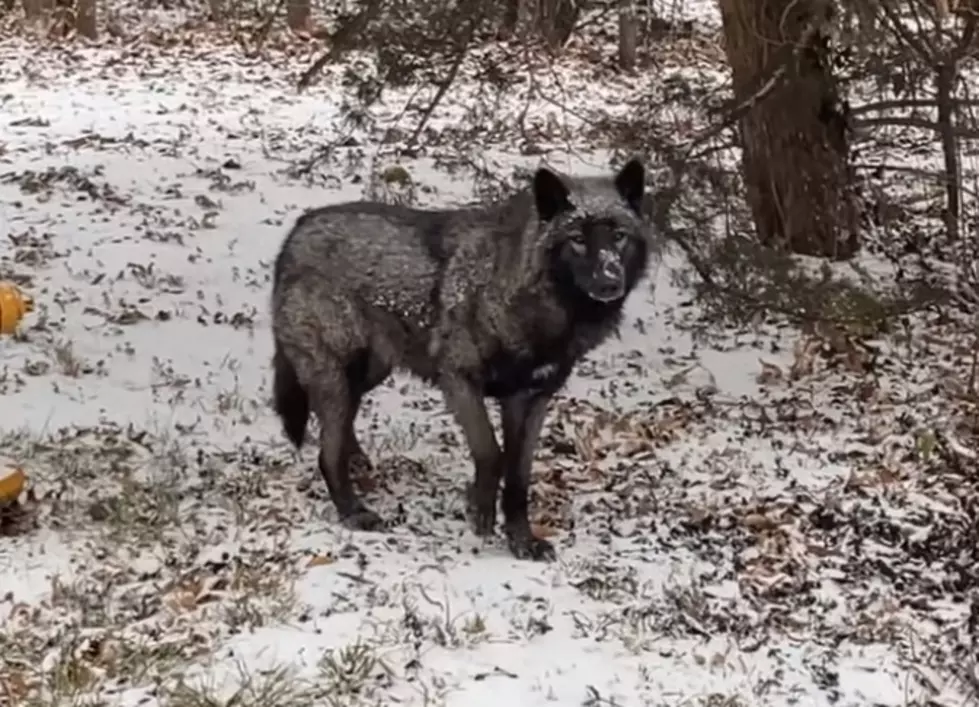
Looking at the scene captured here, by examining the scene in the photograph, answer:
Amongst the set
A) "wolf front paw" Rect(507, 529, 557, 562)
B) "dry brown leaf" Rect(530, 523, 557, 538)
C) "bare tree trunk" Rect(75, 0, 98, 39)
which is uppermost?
"bare tree trunk" Rect(75, 0, 98, 39)

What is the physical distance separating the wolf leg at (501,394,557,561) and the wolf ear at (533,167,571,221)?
835 millimetres

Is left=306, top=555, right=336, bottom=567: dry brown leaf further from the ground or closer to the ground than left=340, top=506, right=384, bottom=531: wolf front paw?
further from the ground

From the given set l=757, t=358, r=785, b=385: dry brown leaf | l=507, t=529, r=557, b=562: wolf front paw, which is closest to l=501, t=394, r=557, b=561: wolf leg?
l=507, t=529, r=557, b=562: wolf front paw

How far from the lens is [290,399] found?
21.7 ft

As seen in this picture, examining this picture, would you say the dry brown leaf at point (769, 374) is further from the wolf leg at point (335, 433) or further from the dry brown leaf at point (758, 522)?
the wolf leg at point (335, 433)

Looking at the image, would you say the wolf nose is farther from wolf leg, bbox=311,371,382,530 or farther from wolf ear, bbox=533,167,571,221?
wolf leg, bbox=311,371,382,530

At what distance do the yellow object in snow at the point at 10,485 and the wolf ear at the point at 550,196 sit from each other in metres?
2.48

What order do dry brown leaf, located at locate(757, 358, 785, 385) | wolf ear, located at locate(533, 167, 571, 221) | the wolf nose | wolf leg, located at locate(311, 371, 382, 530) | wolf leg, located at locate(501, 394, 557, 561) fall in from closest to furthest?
the wolf nose → wolf ear, located at locate(533, 167, 571, 221) → wolf leg, located at locate(501, 394, 557, 561) → wolf leg, located at locate(311, 371, 382, 530) → dry brown leaf, located at locate(757, 358, 785, 385)

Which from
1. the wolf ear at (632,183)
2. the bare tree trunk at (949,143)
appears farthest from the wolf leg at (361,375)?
the bare tree trunk at (949,143)

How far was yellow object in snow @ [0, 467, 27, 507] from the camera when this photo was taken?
5.92 metres

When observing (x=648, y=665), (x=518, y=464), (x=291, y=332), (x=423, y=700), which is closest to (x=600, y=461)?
(x=518, y=464)

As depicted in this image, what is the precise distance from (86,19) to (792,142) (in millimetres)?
13686

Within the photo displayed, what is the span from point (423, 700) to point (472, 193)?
7966mm

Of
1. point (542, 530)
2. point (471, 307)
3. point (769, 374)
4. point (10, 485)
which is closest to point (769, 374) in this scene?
point (769, 374)
